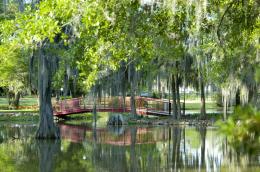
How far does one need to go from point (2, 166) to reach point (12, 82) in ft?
78.9

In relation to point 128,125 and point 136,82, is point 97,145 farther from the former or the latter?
point 136,82

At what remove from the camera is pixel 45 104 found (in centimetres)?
1906

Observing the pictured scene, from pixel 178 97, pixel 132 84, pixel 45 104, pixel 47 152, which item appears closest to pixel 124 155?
pixel 47 152

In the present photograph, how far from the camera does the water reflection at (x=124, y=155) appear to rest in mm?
11461

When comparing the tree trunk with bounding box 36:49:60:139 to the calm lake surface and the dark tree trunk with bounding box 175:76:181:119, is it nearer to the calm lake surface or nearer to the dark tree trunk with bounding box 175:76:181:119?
the calm lake surface

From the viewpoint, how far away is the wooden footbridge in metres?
32.1

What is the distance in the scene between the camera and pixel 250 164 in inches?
442

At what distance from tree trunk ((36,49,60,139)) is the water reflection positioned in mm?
460

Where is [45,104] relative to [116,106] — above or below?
above

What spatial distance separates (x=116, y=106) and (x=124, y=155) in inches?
718

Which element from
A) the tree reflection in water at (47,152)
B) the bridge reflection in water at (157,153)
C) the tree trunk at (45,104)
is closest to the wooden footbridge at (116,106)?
the bridge reflection in water at (157,153)

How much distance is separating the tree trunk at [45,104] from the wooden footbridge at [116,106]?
1216cm

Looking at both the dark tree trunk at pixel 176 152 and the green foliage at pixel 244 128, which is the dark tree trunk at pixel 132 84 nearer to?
the dark tree trunk at pixel 176 152

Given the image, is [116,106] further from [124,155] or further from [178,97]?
[124,155]
